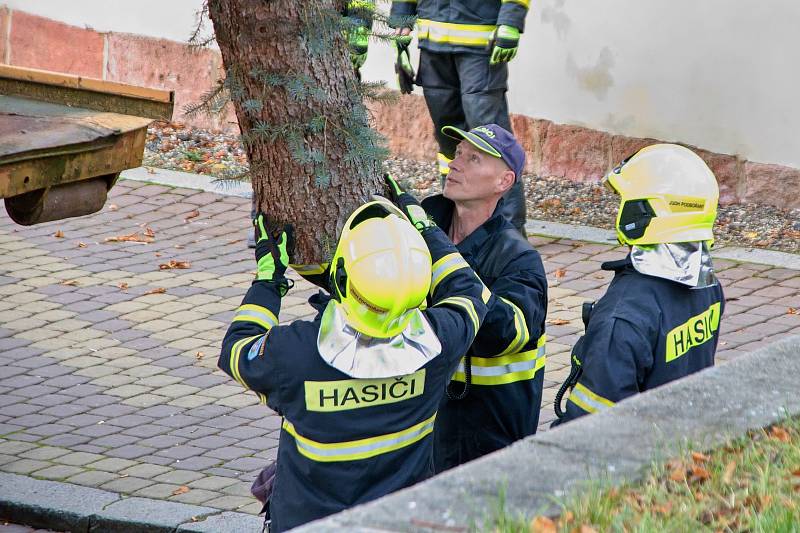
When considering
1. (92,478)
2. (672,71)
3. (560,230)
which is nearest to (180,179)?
(560,230)

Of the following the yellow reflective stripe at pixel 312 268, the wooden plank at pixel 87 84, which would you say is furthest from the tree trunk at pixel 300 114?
the wooden plank at pixel 87 84

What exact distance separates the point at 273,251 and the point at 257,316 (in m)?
0.30

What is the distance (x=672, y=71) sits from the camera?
30.1 feet

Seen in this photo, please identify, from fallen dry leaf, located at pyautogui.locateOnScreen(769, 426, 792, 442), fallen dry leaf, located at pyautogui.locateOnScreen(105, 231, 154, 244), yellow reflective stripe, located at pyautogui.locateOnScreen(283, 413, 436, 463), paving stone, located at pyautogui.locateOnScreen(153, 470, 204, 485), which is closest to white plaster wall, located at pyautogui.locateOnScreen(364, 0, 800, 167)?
fallen dry leaf, located at pyautogui.locateOnScreen(105, 231, 154, 244)

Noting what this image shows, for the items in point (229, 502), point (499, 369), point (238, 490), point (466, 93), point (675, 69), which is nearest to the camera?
point (499, 369)

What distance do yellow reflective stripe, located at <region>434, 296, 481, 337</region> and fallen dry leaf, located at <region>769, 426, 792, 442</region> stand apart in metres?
0.87

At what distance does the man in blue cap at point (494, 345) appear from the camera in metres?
4.01

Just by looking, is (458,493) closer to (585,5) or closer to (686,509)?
(686,509)

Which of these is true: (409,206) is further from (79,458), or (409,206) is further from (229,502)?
(79,458)

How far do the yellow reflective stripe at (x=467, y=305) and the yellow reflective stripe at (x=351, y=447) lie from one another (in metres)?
0.37

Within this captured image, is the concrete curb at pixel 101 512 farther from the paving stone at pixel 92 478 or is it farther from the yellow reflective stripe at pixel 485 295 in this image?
the yellow reflective stripe at pixel 485 295

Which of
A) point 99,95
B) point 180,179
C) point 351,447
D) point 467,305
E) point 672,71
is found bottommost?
point 180,179

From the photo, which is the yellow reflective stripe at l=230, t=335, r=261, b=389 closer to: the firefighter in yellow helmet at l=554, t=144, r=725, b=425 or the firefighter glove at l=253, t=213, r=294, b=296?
the firefighter glove at l=253, t=213, r=294, b=296

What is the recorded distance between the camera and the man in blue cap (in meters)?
4.01
